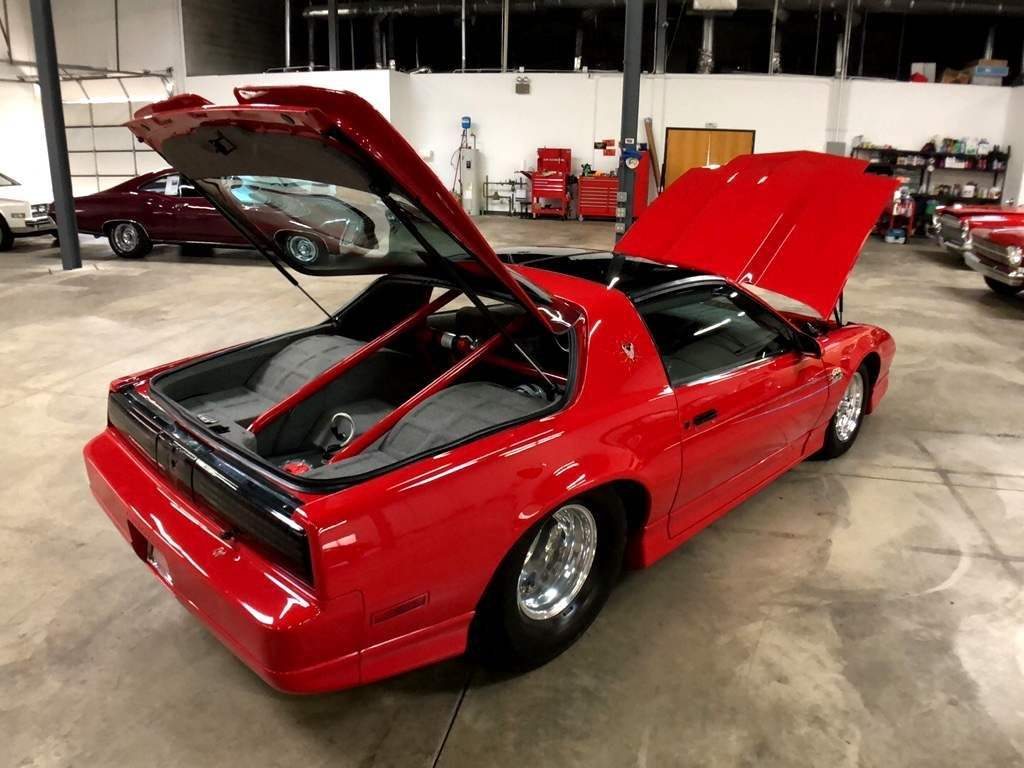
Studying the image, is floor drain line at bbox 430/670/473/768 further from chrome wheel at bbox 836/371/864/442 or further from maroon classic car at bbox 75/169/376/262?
maroon classic car at bbox 75/169/376/262

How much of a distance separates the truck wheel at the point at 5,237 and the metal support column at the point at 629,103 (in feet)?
30.4

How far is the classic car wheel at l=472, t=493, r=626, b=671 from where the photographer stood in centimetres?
222

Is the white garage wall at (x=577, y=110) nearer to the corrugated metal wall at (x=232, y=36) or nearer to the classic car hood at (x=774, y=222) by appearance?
the corrugated metal wall at (x=232, y=36)

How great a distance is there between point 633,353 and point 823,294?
1413 mm

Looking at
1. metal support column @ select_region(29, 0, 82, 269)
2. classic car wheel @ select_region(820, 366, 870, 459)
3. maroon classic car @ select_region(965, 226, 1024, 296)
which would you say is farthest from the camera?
metal support column @ select_region(29, 0, 82, 269)

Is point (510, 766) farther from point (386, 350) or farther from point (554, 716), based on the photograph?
point (386, 350)

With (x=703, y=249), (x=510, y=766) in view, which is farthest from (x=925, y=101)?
(x=510, y=766)

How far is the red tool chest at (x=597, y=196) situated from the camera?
15734 mm

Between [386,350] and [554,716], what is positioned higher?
[386,350]

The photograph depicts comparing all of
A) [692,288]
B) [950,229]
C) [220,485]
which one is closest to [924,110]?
[950,229]

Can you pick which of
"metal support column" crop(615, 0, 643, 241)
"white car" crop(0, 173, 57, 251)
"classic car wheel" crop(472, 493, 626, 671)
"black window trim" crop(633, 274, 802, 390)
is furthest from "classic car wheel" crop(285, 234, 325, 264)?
"white car" crop(0, 173, 57, 251)

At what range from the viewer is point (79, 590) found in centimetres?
281

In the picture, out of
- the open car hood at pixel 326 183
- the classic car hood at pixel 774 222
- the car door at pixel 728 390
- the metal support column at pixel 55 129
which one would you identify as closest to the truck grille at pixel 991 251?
the classic car hood at pixel 774 222

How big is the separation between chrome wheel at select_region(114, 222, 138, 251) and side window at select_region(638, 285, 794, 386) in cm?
1010
